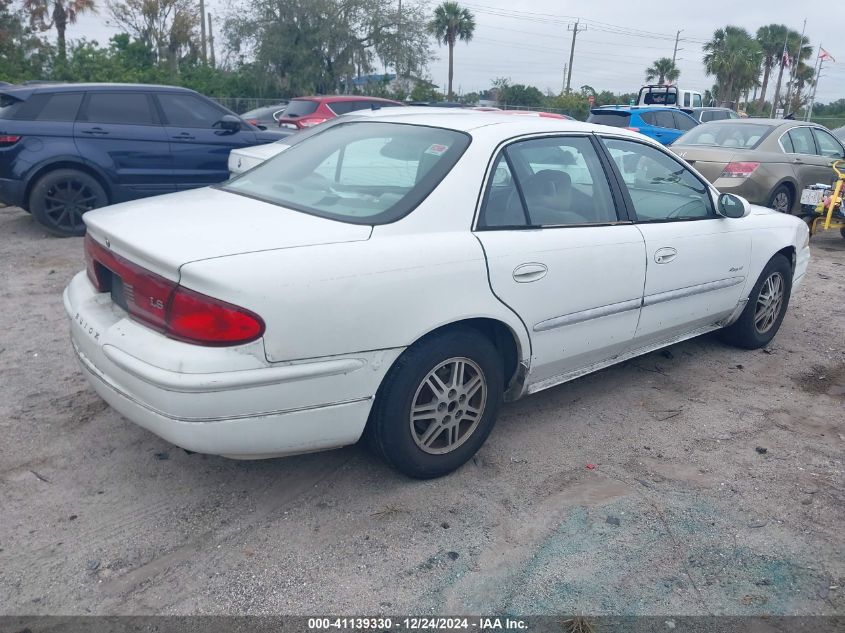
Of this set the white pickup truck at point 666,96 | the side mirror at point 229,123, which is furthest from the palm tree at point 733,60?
the side mirror at point 229,123

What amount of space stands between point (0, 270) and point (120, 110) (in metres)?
2.45

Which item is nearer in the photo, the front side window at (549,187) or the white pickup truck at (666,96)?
the front side window at (549,187)

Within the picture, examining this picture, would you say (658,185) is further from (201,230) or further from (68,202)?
(68,202)

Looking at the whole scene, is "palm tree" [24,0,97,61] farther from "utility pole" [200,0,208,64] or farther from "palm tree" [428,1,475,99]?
"palm tree" [428,1,475,99]

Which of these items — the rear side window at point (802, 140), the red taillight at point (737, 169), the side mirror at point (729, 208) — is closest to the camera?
the side mirror at point (729, 208)

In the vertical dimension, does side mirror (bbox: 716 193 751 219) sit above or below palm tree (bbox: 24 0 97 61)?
below

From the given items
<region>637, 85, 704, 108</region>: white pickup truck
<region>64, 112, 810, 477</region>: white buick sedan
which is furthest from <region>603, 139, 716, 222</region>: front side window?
<region>637, 85, 704, 108</region>: white pickup truck

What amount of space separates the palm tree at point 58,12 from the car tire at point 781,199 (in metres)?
26.5

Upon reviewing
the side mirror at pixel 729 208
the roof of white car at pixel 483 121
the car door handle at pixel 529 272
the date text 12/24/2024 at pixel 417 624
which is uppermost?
the roof of white car at pixel 483 121

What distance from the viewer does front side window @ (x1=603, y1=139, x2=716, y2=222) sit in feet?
13.4

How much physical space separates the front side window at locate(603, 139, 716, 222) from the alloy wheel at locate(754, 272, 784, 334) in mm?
949

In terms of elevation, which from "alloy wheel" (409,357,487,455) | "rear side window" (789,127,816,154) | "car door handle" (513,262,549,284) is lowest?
"alloy wheel" (409,357,487,455)

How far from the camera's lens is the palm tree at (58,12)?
28375 mm

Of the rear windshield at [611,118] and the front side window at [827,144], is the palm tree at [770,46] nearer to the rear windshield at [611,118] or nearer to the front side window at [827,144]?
the rear windshield at [611,118]
